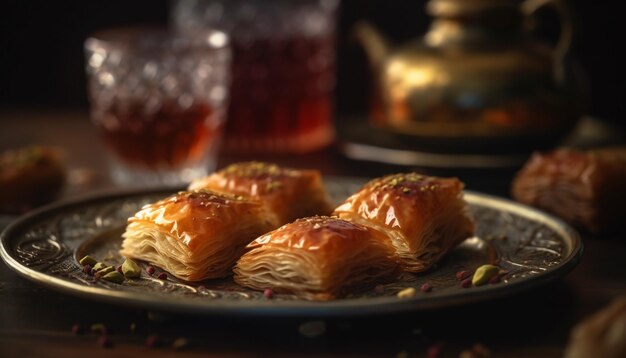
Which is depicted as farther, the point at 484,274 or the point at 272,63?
the point at 272,63

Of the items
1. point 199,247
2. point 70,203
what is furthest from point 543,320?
point 70,203

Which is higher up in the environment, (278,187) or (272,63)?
(272,63)

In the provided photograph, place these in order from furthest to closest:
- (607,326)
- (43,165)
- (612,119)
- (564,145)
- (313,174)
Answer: (612,119) < (564,145) < (43,165) < (313,174) < (607,326)

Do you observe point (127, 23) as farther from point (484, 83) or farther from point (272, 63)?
point (484, 83)

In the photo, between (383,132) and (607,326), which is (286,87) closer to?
(383,132)

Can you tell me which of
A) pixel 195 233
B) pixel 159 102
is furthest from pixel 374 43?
pixel 195 233

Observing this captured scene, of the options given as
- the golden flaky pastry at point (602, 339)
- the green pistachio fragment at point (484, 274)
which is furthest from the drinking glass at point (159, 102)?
the golden flaky pastry at point (602, 339)

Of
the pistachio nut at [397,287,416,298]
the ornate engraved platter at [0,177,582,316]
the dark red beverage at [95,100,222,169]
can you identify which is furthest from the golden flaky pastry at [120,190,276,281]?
the dark red beverage at [95,100,222,169]
